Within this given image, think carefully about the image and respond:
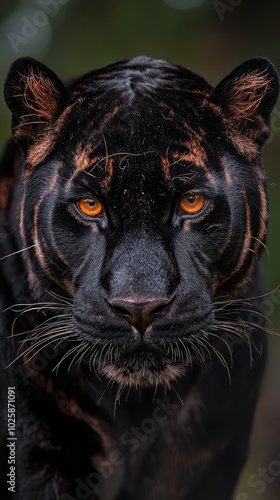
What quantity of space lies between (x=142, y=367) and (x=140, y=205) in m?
0.64

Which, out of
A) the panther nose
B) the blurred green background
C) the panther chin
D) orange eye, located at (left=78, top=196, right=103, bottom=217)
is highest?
the blurred green background

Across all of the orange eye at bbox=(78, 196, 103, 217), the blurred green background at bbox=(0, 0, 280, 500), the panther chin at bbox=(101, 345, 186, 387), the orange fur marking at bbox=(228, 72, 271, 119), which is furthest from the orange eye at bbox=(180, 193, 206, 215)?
the blurred green background at bbox=(0, 0, 280, 500)

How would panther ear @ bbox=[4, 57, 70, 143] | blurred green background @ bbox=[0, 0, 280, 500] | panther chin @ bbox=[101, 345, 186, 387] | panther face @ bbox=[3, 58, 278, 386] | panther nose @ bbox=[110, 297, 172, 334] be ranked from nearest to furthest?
panther nose @ bbox=[110, 297, 172, 334], panther face @ bbox=[3, 58, 278, 386], panther chin @ bbox=[101, 345, 186, 387], panther ear @ bbox=[4, 57, 70, 143], blurred green background @ bbox=[0, 0, 280, 500]

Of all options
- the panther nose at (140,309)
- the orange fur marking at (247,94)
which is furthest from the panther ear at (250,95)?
the panther nose at (140,309)

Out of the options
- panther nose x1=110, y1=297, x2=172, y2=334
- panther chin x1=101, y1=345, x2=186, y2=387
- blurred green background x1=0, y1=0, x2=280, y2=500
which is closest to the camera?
panther nose x1=110, y1=297, x2=172, y2=334

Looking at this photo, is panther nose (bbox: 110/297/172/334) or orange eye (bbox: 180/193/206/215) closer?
panther nose (bbox: 110/297/172/334)

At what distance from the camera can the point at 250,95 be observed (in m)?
3.85

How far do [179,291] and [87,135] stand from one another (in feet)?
2.43

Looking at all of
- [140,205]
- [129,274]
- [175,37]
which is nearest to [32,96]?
[140,205]

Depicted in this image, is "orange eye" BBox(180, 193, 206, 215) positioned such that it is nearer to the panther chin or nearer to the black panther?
the black panther

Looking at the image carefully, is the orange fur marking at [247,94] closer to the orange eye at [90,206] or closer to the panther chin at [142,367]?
the orange eye at [90,206]

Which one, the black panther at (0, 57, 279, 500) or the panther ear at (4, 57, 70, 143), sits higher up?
the panther ear at (4, 57, 70, 143)

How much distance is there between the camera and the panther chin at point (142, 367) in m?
3.59

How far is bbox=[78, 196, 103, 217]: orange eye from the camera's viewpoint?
11.8 ft
